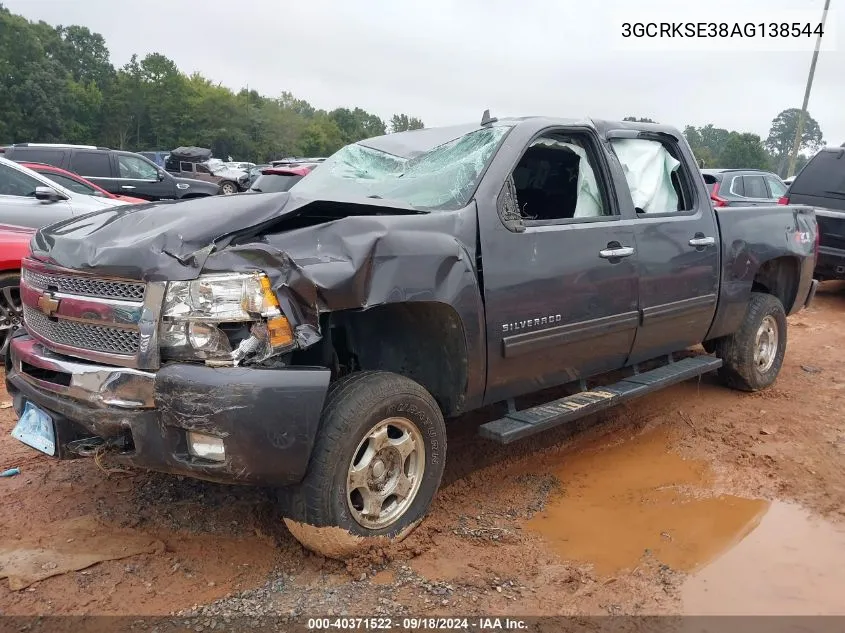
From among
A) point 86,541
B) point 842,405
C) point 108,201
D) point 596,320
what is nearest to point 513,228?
point 596,320

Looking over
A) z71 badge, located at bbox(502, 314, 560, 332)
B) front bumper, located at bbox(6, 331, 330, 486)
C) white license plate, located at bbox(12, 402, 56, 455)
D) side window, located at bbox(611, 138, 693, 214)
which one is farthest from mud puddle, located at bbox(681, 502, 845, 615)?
white license plate, located at bbox(12, 402, 56, 455)

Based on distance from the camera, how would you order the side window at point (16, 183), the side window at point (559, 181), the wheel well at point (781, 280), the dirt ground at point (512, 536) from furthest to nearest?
the side window at point (16, 183)
the wheel well at point (781, 280)
the side window at point (559, 181)
the dirt ground at point (512, 536)

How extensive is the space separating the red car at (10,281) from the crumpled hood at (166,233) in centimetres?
239

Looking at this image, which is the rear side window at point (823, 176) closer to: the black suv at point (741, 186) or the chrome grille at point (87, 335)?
the black suv at point (741, 186)

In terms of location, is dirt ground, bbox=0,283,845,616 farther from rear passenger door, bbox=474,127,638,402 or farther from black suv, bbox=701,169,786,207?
black suv, bbox=701,169,786,207

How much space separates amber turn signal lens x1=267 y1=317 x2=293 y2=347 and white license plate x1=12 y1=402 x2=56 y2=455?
1.04 meters

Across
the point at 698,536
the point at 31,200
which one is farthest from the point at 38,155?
the point at 698,536

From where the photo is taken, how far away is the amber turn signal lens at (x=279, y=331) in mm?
2553

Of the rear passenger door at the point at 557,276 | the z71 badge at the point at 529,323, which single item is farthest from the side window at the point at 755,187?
the z71 badge at the point at 529,323

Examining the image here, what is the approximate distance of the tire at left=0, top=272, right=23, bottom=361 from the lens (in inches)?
203

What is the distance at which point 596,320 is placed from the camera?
3.78m

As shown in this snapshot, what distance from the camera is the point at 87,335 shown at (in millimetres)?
2764

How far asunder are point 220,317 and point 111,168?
1249 cm

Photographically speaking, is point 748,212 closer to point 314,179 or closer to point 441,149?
point 441,149
